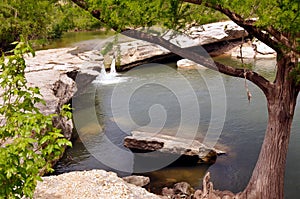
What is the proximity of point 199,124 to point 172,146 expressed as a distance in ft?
7.72

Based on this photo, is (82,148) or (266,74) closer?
(82,148)

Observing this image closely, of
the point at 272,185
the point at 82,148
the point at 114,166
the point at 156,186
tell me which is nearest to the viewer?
the point at 272,185

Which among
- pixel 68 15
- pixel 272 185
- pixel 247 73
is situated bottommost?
pixel 272 185

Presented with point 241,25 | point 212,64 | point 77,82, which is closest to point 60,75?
point 77,82

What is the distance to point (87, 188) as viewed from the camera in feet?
19.2

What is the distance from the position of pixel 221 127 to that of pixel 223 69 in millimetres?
5190

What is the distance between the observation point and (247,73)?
6.22 metres

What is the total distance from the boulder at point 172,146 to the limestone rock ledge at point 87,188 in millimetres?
3185

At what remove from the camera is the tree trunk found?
5.94m

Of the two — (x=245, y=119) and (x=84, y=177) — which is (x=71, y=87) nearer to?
(x=245, y=119)

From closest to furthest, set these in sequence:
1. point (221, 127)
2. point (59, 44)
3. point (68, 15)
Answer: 1. point (68, 15)
2. point (221, 127)
3. point (59, 44)

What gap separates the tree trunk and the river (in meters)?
1.64

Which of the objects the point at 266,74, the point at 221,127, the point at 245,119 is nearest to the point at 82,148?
the point at 221,127

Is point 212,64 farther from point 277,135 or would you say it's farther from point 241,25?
point 277,135
